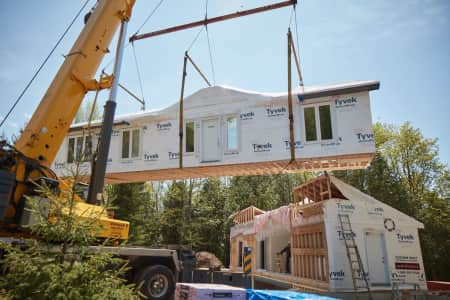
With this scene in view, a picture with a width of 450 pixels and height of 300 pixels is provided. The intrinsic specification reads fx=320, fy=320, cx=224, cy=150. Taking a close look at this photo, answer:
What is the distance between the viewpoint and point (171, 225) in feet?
87.8

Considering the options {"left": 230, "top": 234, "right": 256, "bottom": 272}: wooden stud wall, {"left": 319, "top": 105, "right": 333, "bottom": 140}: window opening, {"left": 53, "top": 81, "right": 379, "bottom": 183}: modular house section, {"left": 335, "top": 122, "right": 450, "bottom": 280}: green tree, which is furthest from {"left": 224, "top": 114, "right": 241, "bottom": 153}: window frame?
{"left": 335, "top": 122, "right": 450, "bottom": 280}: green tree

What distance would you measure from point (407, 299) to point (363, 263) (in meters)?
1.76

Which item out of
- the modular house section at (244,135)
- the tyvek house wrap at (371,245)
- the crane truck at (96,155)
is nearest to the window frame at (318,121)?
the modular house section at (244,135)

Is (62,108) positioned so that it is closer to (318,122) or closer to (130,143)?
(130,143)

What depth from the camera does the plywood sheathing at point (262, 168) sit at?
10742 millimetres

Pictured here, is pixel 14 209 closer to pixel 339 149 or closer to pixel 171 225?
pixel 339 149

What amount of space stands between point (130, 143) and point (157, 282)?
6.81m

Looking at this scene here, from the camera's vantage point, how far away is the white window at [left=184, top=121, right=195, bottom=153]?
12062mm

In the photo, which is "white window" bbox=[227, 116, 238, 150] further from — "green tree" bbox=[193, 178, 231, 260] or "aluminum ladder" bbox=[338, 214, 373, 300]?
"green tree" bbox=[193, 178, 231, 260]

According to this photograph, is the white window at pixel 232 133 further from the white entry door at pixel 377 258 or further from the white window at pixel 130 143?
the white entry door at pixel 377 258

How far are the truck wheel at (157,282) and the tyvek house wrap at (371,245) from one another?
6.23m

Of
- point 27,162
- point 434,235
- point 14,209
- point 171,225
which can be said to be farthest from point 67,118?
point 434,235

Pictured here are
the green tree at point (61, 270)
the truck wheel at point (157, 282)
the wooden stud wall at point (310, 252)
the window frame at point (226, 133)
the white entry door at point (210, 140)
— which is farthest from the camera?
the wooden stud wall at point (310, 252)

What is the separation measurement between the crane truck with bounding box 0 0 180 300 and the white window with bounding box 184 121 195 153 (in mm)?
4109
